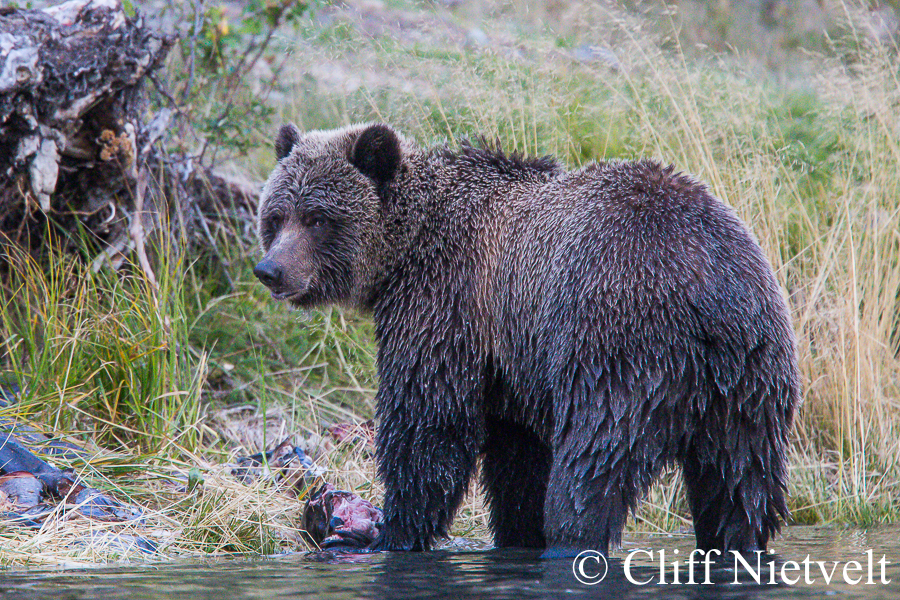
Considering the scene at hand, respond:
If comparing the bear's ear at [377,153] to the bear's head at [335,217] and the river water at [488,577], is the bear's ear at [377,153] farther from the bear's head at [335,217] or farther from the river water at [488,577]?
the river water at [488,577]

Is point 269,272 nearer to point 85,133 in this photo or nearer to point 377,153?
point 377,153

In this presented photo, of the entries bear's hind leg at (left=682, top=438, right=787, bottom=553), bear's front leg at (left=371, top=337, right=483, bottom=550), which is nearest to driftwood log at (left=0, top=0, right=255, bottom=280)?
bear's front leg at (left=371, top=337, right=483, bottom=550)

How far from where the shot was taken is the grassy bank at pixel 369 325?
18.2 feet

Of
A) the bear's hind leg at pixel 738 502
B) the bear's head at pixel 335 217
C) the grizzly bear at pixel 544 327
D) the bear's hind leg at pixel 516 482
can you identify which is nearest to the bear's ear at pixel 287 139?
the grizzly bear at pixel 544 327

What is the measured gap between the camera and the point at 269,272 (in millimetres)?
4957

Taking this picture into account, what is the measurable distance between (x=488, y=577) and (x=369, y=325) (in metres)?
3.60

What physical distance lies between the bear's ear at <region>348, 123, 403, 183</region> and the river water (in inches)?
77.1

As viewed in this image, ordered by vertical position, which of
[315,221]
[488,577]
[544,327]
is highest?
[315,221]

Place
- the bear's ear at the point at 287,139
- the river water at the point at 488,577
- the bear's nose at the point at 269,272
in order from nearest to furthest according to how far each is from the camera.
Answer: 1. the river water at the point at 488,577
2. the bear's nose at the point at 269,272
3. the bear's ear at the point at 287,139

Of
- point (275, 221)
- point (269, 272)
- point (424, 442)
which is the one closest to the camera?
point (424, 442)

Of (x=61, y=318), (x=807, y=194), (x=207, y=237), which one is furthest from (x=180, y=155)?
(x=807, y=194)

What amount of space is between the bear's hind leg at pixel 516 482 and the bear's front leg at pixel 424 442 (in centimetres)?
34

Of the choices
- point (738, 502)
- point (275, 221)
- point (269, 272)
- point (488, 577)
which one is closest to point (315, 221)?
point (275, 221)

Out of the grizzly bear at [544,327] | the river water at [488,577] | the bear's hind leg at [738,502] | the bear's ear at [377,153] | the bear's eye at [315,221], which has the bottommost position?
the river water at [488,577]
